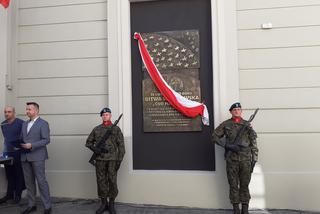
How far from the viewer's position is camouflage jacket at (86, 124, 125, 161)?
543 centimetres

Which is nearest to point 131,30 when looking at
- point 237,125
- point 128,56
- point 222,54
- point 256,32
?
point 128,56

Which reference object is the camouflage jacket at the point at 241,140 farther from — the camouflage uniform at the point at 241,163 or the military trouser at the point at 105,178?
the military trouser at the point at 105,178

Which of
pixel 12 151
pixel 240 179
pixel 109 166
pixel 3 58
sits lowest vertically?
pixel 240 179

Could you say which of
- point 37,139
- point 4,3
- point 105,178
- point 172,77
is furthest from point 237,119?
point 4,3

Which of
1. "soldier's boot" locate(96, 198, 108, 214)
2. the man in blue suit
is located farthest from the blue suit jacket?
"soldier's boot" locate(96, 198, 108, 214)

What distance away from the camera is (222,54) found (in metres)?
5.98

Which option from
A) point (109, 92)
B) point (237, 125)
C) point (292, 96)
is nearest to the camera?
point (237, 125)

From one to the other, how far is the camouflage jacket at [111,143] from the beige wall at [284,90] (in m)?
2.28

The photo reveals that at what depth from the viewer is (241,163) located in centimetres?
519

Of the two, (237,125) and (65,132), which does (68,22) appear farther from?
(237,125)

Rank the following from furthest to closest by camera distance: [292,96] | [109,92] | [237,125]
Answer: [109,92], [292,96], [237,125]

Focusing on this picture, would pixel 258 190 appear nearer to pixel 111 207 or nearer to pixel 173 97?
pixel 173 97

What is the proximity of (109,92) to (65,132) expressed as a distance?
1.19 m

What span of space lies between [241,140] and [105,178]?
2.27m
